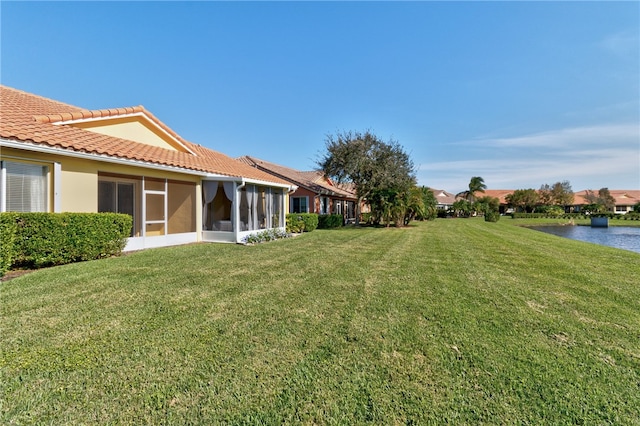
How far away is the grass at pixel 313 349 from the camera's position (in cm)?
228

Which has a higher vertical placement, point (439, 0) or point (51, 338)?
point (439, 0)

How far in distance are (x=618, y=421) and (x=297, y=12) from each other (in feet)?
52.0

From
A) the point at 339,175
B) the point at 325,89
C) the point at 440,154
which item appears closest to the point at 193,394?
the point at 325,89

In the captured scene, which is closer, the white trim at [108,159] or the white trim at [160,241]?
the white trim at [108,159]

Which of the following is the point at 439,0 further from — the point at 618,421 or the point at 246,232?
the point at 618,421

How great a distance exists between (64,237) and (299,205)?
58.9ft

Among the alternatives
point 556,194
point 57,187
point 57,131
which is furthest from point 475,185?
point 57,187

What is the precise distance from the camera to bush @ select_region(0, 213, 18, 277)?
17.9ft

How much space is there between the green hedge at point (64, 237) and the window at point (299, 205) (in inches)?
641

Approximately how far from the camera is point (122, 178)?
10.3 meters

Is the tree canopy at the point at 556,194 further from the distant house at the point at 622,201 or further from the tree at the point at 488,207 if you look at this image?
the tree at the point at 488,207

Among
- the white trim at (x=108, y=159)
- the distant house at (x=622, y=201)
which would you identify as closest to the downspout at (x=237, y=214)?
the white trim at (x=108, y=159)

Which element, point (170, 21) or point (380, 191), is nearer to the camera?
point (170, 21)

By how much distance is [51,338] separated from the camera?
3.28m
